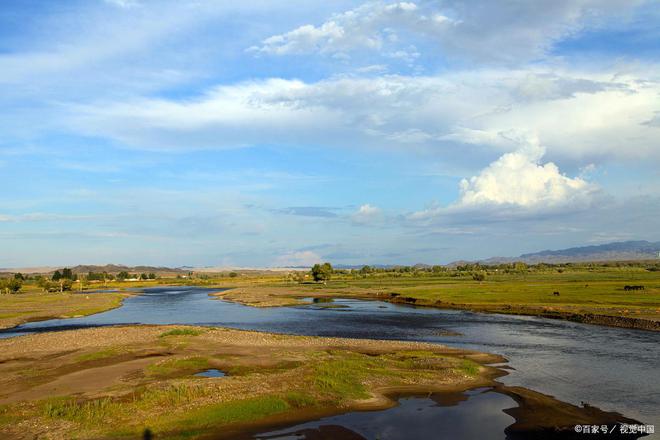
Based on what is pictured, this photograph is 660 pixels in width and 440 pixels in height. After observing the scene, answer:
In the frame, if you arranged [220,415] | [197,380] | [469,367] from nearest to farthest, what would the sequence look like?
[220,415], [197,380], [469,367]

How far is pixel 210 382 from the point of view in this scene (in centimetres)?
3497

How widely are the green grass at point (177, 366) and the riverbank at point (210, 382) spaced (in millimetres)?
87

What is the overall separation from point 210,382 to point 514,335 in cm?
4116

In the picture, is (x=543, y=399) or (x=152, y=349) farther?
(x=152, y=349)

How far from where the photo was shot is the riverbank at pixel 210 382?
27359 millimetres

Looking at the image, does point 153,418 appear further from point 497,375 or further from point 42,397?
point 497,375

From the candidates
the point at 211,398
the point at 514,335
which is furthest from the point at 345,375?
the point at 514,335

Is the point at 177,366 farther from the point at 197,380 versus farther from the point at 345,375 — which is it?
the point at 345,375

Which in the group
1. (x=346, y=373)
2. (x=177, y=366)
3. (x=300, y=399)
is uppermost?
(x=346, y=373)

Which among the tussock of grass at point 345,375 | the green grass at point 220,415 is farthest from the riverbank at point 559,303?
the green grass at point 220,415

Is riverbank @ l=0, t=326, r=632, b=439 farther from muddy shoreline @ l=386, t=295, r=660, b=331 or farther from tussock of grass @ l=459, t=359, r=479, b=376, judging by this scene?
muddy shoreline @ l=386, t=295, r=660, b=331

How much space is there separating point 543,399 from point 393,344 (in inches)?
924

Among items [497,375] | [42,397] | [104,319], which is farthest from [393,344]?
[104,319]

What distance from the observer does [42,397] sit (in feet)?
103
